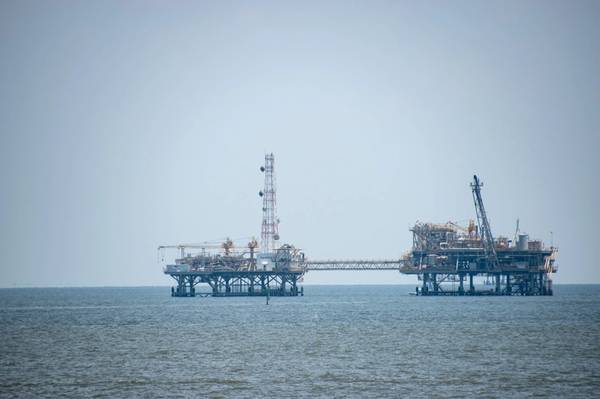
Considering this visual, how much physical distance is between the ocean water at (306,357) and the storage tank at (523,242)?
187 feet

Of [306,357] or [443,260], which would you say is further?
[443,260]

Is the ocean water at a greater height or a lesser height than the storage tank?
lesser

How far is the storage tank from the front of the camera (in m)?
188

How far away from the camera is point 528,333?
329 ft

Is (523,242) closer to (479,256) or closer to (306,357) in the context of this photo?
(479,256)

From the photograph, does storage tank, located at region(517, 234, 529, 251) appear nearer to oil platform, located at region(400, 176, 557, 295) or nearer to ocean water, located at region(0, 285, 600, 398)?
oil platform, located at region(400, 176, 557, 295)

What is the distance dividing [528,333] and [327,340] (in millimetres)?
21745

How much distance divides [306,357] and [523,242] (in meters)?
117

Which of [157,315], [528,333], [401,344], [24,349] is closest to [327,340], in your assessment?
[401,344]

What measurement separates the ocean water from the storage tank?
187 feet

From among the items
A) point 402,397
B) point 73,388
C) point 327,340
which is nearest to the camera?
point 402,397

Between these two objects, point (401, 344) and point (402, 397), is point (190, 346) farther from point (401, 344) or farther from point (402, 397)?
point (402, 397)

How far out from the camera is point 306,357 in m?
79.1

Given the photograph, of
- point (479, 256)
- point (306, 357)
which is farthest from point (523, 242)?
point (306, 357)
